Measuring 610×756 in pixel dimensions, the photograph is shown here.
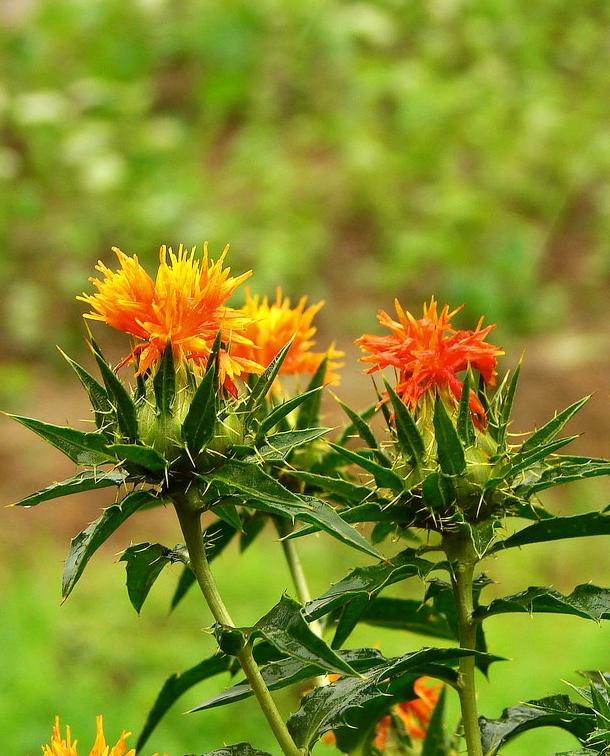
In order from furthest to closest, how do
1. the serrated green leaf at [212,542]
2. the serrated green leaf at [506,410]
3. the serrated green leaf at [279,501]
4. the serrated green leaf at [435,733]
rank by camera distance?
the serrated green leaf at [435,733] → the serrated green leaf at [212,542] → the serrated green leaf at [506,410] → the serrated green leaf at [279,501]

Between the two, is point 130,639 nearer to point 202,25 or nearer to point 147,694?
point 147,694

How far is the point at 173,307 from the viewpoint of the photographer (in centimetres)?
92

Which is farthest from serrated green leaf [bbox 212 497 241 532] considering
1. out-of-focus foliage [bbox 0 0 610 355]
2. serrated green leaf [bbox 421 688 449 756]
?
out-of-focus foliage [bbox 0 0 610 355]

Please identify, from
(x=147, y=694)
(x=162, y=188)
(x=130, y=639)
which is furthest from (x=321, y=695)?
(x=162, y=188)

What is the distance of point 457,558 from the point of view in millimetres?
953

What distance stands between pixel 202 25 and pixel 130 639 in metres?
3.68

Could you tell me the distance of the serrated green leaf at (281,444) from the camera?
2.97 ft

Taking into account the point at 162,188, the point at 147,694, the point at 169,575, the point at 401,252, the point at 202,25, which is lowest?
the point at 147,694

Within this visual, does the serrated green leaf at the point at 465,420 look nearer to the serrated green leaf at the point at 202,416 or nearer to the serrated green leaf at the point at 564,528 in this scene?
the serrated green leaf at the point at 564,528

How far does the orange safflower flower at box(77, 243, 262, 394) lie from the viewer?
0.92m

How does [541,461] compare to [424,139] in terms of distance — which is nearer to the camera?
[541,461]

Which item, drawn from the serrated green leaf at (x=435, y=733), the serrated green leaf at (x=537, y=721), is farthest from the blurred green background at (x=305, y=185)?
the serrated green leaf at (x=537, y=721)

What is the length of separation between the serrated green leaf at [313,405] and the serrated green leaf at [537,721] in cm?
31

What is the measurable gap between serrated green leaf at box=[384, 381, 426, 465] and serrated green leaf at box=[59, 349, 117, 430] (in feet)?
0.70
